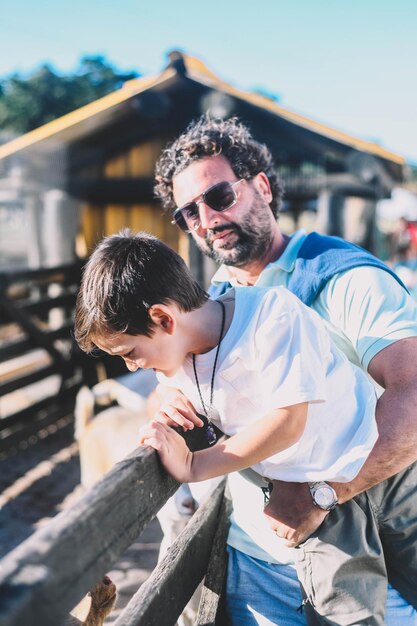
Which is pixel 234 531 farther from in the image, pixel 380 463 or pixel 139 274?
pixel 139 274

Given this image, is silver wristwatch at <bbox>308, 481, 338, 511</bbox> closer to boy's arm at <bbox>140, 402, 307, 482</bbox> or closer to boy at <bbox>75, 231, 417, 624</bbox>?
boy at <bbox>75, 231, 417, 624</bbox>

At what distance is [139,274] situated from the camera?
1.33 m

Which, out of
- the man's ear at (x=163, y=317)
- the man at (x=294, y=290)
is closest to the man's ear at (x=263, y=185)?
the man at (x=294, y=290)

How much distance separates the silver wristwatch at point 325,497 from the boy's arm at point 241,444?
196mm

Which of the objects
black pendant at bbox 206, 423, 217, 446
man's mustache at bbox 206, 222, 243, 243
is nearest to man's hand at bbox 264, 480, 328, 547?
black pendant at bbox 206, 423, 217, 446

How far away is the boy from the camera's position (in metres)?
1.31

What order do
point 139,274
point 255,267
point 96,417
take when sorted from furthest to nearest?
point 96,417, point 255,267, point 139,274

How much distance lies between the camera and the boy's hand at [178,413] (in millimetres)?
1438

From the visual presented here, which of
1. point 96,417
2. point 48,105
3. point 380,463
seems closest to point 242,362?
point 380,463

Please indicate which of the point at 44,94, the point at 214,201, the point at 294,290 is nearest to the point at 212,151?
the point at 214,201

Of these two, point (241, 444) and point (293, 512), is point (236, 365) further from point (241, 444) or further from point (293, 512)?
point (293, 512)

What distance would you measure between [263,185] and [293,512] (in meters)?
1.41

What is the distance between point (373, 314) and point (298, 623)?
88 cm

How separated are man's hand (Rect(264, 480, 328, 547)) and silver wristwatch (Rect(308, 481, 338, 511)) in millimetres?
12
